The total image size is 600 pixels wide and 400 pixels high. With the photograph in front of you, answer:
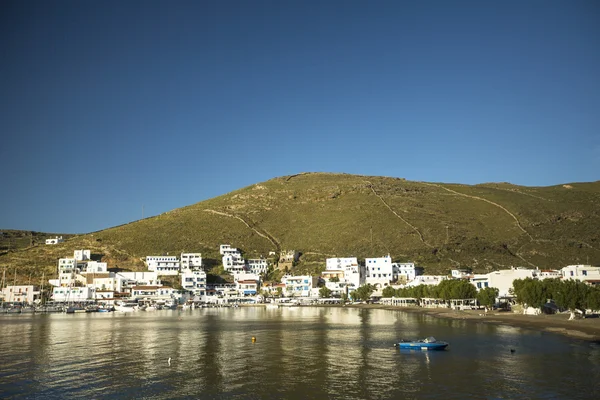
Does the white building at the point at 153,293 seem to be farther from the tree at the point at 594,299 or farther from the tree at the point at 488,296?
the tree at the point at 594,299

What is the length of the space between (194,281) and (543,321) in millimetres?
91771

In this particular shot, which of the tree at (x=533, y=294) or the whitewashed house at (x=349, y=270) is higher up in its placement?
the whitewashed house at (x=349, y=270)

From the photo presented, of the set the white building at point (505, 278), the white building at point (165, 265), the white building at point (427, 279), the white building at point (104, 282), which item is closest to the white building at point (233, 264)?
the white building at point (165, 265)

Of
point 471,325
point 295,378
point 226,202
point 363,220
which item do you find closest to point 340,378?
point 295,378

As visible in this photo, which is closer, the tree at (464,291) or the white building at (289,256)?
the tree at (464,291)

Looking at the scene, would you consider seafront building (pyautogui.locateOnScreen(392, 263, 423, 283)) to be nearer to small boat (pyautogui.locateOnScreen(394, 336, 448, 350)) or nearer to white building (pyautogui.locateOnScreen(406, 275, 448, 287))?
white building (pyautogui.locateOnScreen(406, 275, 448, 287))

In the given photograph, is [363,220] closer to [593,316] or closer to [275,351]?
[593,316]

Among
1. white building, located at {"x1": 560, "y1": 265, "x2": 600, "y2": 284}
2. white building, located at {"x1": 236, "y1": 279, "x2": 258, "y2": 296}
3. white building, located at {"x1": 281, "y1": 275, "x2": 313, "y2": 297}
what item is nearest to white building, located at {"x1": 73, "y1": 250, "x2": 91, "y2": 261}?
white building, located at {"x1": 236, "y1": 279, "x2": 258, "y2": 296}

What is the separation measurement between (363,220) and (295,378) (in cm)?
12300

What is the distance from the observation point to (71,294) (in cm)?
12294

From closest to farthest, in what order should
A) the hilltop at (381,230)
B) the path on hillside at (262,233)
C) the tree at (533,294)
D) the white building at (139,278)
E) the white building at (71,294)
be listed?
the tree at (533,294) → the white building at (71,294) → the white building at (139,278) → the hilltop at (381,230) → the path on hillside at (262,233)

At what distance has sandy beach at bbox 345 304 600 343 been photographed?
162 feet

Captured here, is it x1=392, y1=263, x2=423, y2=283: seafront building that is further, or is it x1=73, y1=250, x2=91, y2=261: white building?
x1=73, y1=250, x2=91, y2=261: white building

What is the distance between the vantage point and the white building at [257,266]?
144m
